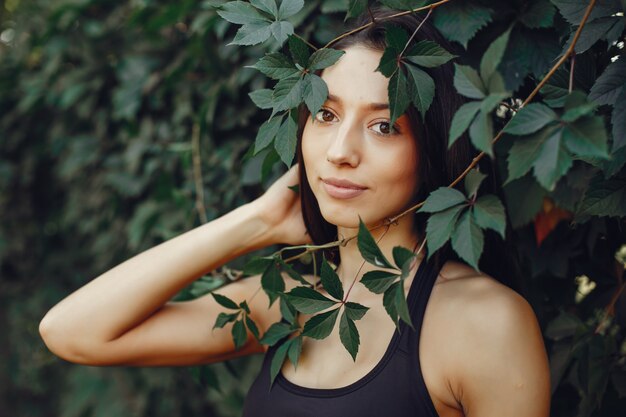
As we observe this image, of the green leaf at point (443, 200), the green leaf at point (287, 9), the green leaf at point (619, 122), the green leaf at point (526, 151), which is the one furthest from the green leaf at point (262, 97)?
the green leaf at point (619, 122)

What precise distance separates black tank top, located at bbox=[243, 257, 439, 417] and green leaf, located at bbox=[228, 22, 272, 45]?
570 millimetres

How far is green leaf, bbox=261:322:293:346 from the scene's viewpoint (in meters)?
1.46

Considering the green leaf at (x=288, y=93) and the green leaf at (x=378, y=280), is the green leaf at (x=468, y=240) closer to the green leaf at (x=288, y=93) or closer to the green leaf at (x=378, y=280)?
the green leaf at (x=378, y=280)

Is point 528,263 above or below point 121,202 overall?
above

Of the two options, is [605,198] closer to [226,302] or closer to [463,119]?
[463,119]

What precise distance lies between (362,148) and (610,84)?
438 mm

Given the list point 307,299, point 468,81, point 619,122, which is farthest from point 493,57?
point 307,299

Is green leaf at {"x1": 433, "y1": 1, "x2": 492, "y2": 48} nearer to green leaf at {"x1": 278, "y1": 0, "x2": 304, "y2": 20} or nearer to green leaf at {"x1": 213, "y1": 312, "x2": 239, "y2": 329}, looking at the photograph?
green leaf at {"x1": 278, "y1": 0, "x2": 304, "y2": 20}

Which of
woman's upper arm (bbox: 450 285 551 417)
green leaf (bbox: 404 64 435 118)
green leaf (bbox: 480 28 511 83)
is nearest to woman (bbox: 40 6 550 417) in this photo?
woman's upper arm (bbox: 450 285 551 417)

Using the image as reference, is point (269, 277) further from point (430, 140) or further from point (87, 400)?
point (87, 400)

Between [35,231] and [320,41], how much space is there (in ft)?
7.68

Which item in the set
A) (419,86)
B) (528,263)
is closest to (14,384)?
(528,263)

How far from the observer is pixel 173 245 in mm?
1617

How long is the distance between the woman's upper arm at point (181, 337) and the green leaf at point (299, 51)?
0.64 m
